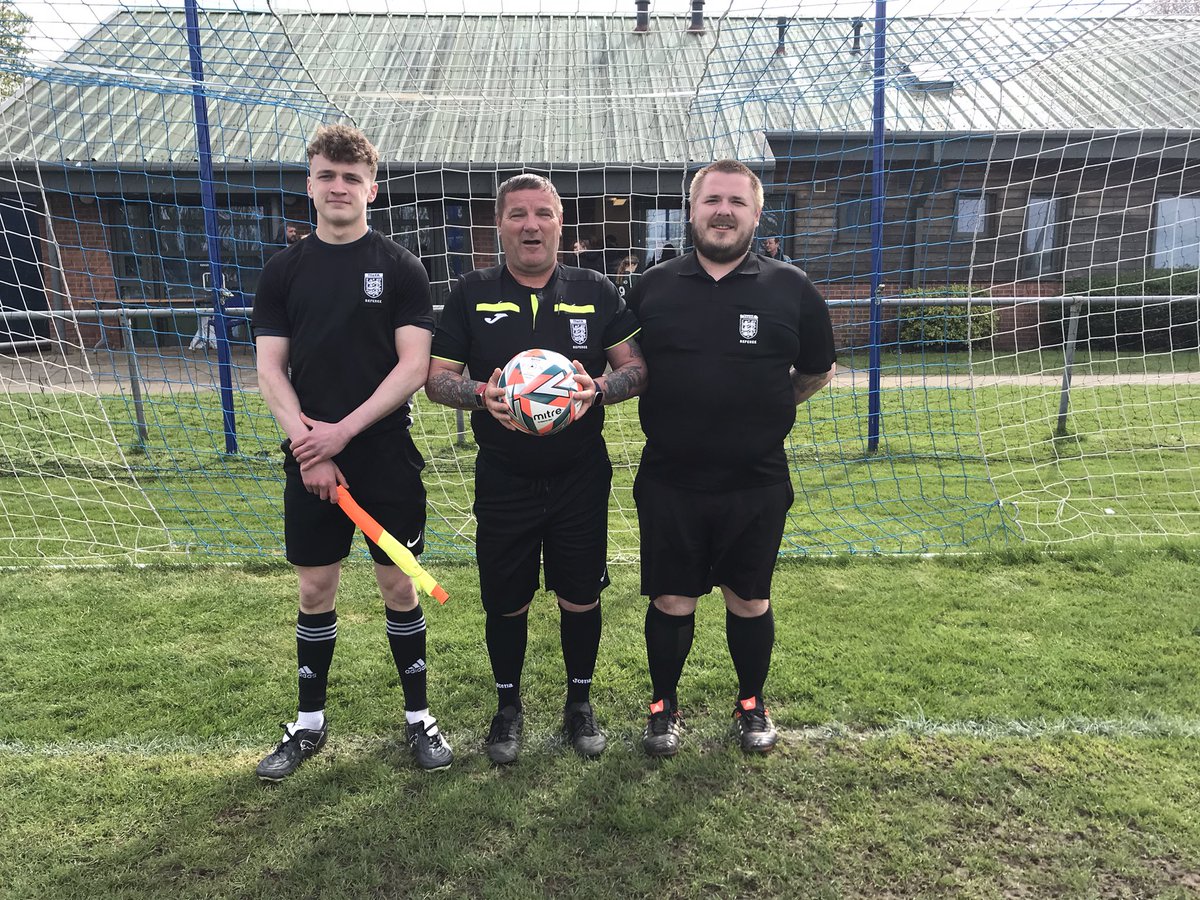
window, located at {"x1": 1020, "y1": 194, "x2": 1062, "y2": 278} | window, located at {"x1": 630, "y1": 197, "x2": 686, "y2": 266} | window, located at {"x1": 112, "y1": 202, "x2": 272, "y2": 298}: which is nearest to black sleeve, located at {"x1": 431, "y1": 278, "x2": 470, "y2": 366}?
window, located at {"x1": 630, "y1": 197, "x2": 686, "y2": 266}

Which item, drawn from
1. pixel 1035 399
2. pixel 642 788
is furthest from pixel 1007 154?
pixel 642 788

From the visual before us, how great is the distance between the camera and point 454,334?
8.51 ft

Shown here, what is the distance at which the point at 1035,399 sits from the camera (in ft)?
28.5

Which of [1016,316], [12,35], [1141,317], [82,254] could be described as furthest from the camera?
[82,254]

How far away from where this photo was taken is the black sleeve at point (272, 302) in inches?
97.8

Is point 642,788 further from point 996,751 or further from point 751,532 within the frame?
point 996,751

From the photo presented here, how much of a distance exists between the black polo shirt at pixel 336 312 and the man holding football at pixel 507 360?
172 millimetres

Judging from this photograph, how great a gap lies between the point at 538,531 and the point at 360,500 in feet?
1.96

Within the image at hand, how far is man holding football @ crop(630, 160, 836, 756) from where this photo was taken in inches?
102

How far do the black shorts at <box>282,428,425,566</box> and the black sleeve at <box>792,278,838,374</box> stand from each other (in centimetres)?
138

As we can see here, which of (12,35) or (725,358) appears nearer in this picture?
(725,358)

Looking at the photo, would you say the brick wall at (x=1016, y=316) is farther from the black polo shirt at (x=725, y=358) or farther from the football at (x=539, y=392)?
the football at (x=539, y=392)

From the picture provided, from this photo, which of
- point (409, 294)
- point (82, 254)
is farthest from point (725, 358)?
point (82, 254)

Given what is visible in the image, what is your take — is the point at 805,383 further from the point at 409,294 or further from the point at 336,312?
the point at 336,312
